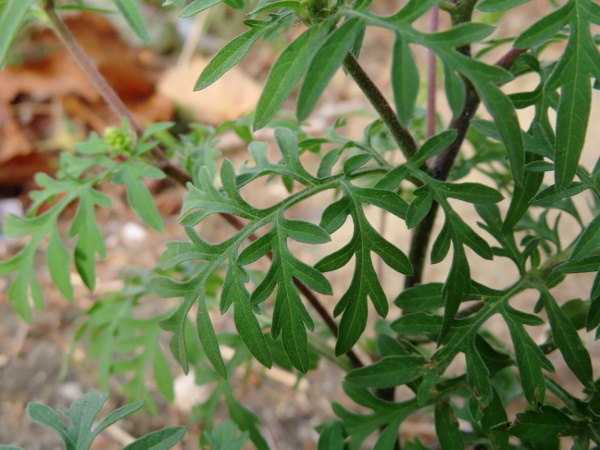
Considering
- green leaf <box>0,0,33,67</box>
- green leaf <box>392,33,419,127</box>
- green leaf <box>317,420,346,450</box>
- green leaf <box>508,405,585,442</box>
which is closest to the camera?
green leaf <box>392,33,419,127</box>

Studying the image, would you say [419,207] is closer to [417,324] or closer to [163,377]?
[417,324]

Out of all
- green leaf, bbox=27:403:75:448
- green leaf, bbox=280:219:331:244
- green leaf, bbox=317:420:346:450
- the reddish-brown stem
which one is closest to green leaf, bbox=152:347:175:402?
green leaf, bbox=317:420:346:450

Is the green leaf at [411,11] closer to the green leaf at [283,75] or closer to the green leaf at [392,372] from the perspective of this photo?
the green leaf at [283,75]

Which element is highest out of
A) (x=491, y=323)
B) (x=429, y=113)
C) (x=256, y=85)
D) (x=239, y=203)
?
(x=239, y=203)

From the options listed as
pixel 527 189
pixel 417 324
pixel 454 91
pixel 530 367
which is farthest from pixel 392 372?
pixel 454 91

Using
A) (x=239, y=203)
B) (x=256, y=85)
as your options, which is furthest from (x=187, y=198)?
(x=256, y=85)

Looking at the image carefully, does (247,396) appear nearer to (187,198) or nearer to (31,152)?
(187,198)

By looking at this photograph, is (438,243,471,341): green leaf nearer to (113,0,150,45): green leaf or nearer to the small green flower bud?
(113,0,150,45): green leaf
